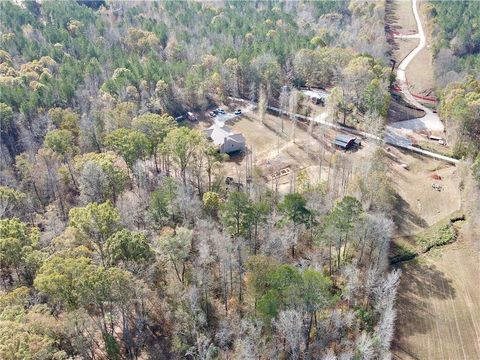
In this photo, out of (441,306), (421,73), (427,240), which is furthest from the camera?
(421,73)

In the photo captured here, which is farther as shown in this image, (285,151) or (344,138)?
(344,138)

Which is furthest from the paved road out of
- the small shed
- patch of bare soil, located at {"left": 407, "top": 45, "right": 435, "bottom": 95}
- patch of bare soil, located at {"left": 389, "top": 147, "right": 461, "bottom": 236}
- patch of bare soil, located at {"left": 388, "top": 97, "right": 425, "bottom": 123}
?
patch of bare soil, located at {"left": 407, "top": 45, "right": 435, "bottom": 95}

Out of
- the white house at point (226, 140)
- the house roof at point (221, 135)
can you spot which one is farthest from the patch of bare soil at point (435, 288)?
the house roof at point (221, 135)

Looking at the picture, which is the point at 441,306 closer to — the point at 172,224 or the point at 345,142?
the point at 172,224

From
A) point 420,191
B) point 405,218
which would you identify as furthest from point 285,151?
point 405,218

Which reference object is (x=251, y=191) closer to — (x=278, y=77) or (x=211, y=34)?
(x=278, y=77)

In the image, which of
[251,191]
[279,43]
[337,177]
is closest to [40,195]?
[251,191]

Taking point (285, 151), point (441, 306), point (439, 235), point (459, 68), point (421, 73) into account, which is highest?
point (459, 68)

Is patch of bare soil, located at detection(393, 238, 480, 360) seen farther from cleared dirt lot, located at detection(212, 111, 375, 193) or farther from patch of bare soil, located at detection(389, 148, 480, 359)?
cleared dirt lot, located at detection(212, 111, 375, 193)
